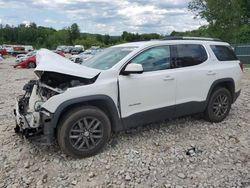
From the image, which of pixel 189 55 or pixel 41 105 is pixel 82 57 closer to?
pixel 189 55

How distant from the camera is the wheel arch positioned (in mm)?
4336

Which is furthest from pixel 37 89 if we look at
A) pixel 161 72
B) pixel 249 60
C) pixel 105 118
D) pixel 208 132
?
pixel 249 60

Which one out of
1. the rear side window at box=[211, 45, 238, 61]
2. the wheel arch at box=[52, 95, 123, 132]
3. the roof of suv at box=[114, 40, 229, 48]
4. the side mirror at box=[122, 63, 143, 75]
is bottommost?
the wheel arch at box=[52, 95, 123, 132]

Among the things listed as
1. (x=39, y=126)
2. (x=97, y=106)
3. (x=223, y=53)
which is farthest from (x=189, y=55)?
(x=39, y=126)

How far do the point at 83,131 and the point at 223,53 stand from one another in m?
3.55

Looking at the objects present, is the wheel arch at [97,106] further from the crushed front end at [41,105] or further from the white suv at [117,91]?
the crushed front end at [41,105]

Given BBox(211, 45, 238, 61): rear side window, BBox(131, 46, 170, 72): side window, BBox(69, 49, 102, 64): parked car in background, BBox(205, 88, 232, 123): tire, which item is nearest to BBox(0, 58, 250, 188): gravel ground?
BBox(205, 88, 232, 123): tire

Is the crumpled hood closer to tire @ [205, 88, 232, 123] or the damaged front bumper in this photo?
the damaged front bumper

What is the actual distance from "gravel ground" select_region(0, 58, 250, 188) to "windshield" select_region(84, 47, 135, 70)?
1.28 m

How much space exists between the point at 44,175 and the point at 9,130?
2.04m

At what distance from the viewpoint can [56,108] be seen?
4301 millimetres

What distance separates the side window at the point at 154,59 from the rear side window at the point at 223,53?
4.33 feet

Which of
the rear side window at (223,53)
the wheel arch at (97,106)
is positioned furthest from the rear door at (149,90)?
the rear side window at (223,53)

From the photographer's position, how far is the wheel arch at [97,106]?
4.34 meters
